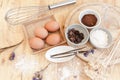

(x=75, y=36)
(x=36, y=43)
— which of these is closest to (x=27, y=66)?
(x=36, y=43)

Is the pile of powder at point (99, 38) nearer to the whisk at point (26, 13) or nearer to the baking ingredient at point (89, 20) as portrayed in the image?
the baking ingredient at point (89, 20)

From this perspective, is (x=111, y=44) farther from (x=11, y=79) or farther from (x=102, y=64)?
(x=11, y=79)

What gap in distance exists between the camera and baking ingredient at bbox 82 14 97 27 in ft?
3.05

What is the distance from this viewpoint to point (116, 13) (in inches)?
38.7

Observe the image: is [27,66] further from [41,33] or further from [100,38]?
[100,38]

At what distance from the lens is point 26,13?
98cm

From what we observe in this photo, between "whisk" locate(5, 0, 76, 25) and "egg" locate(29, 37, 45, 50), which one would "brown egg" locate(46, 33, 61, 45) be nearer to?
"egg" locate(29, 37, 45, 50)

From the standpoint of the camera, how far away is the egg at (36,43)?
2.87 feet

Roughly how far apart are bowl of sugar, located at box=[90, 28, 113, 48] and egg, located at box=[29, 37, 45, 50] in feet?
0.61

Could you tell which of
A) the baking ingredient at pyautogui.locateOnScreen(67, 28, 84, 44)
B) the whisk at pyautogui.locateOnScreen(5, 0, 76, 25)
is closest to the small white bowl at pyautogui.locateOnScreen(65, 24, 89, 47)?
the baking ingredient at pyautogui.locateOnScreen(67, 28, 84, 44)

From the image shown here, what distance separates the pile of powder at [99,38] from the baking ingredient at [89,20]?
4 cm

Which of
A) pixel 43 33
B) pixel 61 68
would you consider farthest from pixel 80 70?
pixel 43 33

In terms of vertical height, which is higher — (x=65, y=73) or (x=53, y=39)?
(x=53, y=39)

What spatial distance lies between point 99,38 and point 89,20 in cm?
8
